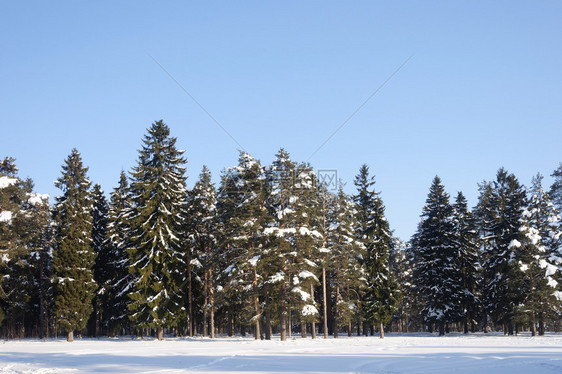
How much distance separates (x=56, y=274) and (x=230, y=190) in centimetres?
2152

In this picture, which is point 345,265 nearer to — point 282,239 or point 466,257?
point 282,239

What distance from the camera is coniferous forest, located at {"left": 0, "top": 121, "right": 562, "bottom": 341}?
41.0m

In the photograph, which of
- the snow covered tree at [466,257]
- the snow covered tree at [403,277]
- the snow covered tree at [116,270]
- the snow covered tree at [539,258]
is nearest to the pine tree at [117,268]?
the snow covered tree at [116,270]

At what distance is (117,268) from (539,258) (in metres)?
48.1

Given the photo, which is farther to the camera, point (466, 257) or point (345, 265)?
point (466, 257)

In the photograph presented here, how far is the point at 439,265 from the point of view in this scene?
2213 inches

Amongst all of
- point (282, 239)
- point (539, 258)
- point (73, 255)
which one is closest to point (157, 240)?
point (73, 255)

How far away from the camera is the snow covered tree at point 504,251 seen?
49.9 m

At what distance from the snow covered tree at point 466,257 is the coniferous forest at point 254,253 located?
177 millimetres

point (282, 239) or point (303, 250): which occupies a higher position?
point (282, 239)

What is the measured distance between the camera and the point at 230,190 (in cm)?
4334

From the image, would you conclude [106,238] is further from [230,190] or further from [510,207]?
[510,207]

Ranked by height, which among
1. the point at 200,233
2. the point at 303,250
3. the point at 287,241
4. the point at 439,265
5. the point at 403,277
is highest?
the point at 200,233

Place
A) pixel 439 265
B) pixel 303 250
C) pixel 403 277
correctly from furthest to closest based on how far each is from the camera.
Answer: pixel 403 277 → pixel 439 265 → pixel 303 250
